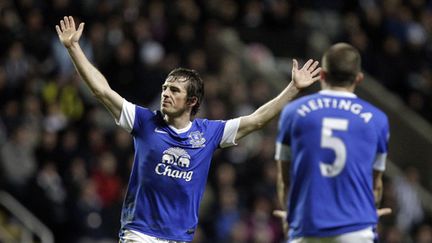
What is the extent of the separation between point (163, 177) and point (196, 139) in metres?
0.43

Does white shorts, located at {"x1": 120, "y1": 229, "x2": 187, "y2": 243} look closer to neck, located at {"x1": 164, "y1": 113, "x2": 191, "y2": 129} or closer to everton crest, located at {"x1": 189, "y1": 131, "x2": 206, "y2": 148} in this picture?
everton crest, located at {"x1": 189, "y1": 131, "x2": 206, "y2": 148}

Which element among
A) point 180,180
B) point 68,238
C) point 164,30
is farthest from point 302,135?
point 164,30

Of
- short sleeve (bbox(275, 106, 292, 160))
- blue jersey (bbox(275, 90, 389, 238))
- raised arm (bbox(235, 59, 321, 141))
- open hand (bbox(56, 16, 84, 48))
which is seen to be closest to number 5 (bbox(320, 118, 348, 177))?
blue jersey (bbox(275, 90, 389, 238))

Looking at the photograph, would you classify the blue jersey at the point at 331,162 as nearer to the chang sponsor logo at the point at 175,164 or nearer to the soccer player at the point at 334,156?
the soccer player at the point at 334,156

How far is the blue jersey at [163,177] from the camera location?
7.35m

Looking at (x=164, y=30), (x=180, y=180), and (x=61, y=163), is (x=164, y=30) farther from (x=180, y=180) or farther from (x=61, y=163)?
(x=180, y=180)

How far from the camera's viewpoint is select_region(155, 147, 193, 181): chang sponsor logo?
24.2 ft

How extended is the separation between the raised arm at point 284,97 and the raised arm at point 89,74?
3.27ft

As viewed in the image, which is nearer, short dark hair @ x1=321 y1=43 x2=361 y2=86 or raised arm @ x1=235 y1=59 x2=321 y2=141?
short dark hair @ x1=321 y1=43 x2=361 y2=86

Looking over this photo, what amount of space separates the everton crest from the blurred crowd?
6.28 m

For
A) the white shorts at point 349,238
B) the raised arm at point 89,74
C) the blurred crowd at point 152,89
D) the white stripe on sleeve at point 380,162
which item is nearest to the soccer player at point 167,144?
the raised arm at point 89,74

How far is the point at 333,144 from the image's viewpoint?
6.36 m

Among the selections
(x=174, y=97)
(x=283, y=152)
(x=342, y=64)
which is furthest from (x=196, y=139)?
(x=342, y=64)

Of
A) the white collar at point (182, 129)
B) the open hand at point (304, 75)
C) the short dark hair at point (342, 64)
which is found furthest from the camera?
the white collar at point (182, 129)
